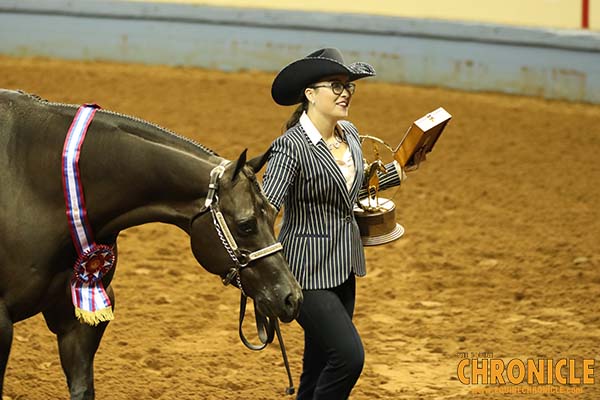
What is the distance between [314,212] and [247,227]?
55 cm

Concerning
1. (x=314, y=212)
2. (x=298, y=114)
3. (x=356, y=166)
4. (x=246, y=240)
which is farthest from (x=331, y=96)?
(x=246, y=240)

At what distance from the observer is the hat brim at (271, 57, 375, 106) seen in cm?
426

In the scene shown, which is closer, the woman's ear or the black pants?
the black pants

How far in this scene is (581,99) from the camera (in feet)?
33.7

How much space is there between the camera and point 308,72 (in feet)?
14.1

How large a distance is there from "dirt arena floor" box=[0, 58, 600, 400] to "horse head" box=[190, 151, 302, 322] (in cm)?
147

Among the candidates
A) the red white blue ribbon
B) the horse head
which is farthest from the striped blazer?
the red white blue ribbon

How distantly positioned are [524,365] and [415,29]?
230 inches

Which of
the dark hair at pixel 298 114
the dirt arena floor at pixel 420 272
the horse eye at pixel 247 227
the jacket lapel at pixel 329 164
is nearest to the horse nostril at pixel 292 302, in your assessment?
the horse eye at pixel 247 227

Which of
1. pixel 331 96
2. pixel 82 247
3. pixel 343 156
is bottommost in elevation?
pixel 82 247

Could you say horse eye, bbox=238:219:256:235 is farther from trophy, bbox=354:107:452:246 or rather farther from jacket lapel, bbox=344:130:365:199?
trophy, bbox=354:107:452:246

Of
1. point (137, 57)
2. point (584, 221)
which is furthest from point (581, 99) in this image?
point (137, 57)

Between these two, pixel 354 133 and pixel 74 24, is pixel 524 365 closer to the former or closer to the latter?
pixel 354 133

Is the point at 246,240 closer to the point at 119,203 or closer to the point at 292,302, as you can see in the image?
the point at 292,302
